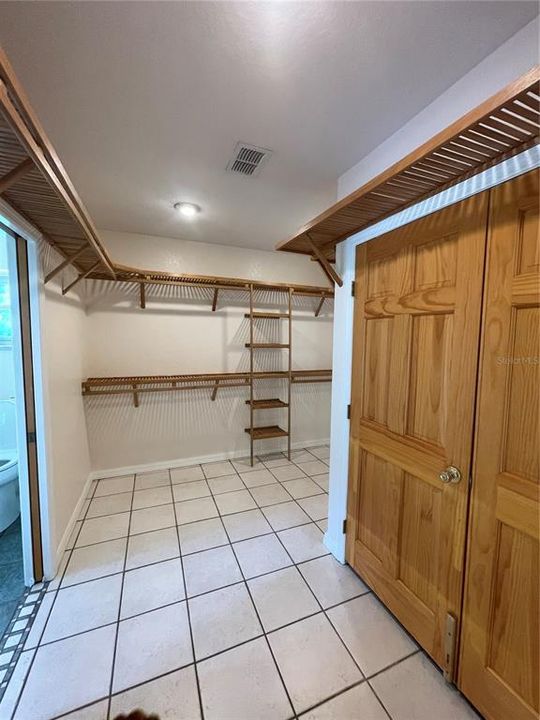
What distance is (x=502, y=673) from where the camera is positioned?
1082 mm

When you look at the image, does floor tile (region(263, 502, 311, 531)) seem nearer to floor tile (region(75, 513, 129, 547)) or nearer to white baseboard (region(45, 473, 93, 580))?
floor tile (region(75, 513, 129, 547))

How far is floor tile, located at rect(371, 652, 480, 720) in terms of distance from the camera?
117 centimetres

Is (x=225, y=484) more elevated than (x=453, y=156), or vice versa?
(x=453, y=156)

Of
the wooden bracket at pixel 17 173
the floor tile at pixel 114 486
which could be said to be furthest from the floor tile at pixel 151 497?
the wooden bracket at pixel 17 173

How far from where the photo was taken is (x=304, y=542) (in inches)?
84.8

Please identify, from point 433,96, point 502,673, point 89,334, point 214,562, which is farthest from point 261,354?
point 502,673

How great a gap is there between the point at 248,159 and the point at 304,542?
2.57 m

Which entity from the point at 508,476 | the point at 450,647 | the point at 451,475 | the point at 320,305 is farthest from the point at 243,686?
the point at 320,305

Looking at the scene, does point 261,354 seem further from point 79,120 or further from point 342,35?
point 342,35

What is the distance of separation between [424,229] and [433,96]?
21.1 inches

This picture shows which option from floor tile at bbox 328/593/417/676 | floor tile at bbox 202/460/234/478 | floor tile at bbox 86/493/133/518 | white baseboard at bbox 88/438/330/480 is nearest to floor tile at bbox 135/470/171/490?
white baseboard at bbox 88/438/330/480

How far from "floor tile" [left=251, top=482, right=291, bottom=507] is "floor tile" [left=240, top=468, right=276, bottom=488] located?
85 millimetres

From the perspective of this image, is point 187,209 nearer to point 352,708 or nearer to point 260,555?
point 260,555

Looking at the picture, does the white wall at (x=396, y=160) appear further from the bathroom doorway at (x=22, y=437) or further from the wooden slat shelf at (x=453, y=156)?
the bathroom doorway at (x=22, y=437)
